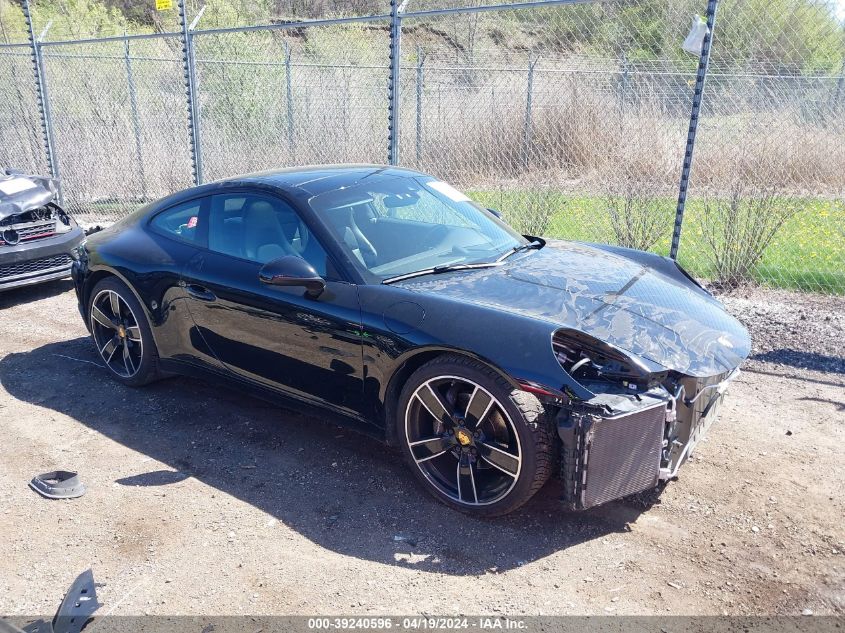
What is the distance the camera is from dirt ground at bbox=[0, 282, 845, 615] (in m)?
2.84

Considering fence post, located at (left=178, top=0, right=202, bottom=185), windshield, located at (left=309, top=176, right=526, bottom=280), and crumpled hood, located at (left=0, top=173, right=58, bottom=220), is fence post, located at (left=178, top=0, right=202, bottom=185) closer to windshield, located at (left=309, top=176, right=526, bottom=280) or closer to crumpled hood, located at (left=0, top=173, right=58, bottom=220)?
crumpled hood, located at (left=0, top=173, right=58, bottom=220)

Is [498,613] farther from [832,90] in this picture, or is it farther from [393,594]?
[832,90]

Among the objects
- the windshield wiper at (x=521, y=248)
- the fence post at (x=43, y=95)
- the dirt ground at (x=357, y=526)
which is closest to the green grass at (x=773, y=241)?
the dirt ground at (x=357, y=526)

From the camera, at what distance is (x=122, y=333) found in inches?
191

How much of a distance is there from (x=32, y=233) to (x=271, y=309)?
13.8 ft

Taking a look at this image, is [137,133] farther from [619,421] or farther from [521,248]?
[619,421]

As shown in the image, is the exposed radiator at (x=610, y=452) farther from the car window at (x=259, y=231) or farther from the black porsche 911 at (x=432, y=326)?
the car window at (x=259, y=231)

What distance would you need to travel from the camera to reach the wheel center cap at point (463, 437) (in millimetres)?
3248

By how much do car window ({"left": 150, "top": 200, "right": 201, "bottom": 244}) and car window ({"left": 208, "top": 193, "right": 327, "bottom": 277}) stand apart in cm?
14

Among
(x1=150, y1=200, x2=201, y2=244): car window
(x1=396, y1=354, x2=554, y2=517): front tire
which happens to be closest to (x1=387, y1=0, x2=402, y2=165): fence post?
(x1=150, y1=200, x2=201, y2=244): car window

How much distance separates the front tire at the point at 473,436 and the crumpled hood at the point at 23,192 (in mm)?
5055

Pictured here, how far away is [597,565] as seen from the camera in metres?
3.01

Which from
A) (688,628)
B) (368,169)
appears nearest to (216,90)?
(368,169)

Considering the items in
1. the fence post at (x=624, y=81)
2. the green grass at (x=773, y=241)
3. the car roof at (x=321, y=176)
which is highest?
the fence post at (x=624, y=81)
